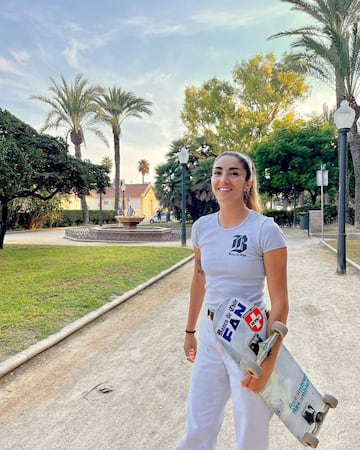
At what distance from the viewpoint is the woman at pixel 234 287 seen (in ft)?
5.51

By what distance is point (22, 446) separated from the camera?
2539 millimetres

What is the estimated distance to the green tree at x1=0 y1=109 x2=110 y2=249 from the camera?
11555 millimetres

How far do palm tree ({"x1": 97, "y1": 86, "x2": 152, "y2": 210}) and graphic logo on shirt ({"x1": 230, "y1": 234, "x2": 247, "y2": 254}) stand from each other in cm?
3265

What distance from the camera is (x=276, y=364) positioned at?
1.71 metres

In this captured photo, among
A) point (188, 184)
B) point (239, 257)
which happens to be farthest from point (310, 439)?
point (188, 184)

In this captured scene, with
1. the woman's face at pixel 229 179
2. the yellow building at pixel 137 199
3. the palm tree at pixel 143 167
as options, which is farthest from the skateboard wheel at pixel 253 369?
the palm tree at pixel 143 167

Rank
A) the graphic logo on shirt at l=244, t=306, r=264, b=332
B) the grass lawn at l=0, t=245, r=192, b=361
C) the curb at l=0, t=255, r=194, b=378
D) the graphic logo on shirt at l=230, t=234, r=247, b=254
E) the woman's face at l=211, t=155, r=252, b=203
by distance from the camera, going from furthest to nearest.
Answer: the grass lawn at l=0, t=245, r=192, b=361 < the curb at l=0, t=255, r=194, b=378 < the woman's face at l=211, t=155, r=252, b=203 < the graphic logo on shirt at l=230, t=234, r=247, b=254 < the graphic logo on shirt at l=244, t=306, r=264, b=332

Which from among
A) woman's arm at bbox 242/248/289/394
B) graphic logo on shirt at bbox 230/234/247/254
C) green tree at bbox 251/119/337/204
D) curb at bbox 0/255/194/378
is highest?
green tree at bbox 251/119/337/204

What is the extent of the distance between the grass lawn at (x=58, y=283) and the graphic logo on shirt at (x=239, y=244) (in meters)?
3.34

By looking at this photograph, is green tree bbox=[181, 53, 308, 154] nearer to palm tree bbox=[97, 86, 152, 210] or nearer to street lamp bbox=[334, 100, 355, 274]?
palm tree bbox=[97, 86, 152, 210]

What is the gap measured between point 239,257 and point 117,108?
114 feet

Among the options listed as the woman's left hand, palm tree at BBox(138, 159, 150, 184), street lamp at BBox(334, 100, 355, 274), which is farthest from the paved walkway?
palm tree at BBox(138, 159, 150, 184)

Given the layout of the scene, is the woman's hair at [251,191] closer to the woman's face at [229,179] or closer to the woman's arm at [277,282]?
the woman's face at [229,179]

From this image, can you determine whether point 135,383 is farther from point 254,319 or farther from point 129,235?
point 129,235
